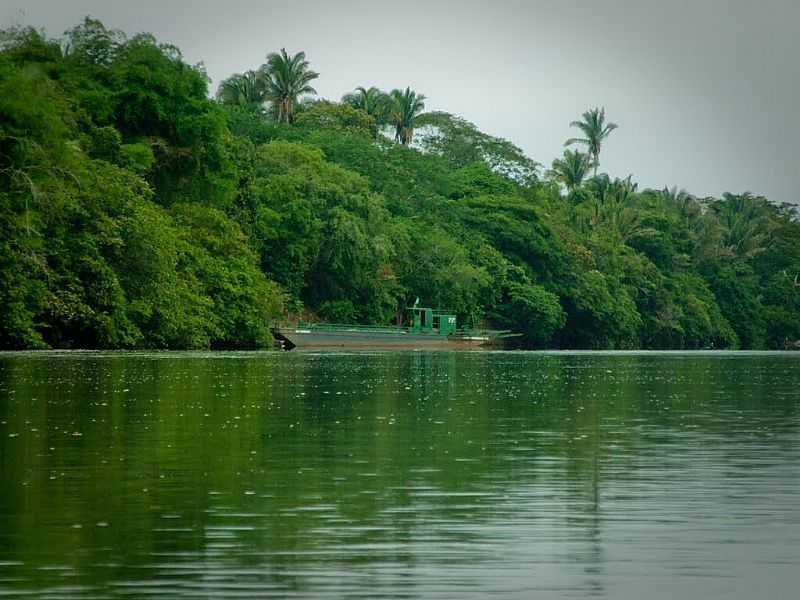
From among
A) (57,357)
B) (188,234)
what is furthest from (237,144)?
(57,357)

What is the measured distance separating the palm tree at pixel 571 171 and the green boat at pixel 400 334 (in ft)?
170

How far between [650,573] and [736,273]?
153624 millimetres

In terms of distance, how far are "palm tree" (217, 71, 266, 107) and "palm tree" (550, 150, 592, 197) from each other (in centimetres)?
3986

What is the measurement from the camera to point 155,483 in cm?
1656

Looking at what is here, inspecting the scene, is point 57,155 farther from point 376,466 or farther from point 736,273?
point 736,273

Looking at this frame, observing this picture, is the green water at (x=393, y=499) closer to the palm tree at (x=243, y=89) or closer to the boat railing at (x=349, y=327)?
the boat railing at (x=349, y=327)

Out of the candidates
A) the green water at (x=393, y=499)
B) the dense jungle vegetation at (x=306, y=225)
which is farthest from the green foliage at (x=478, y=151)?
the green water at (x=393, y=499)

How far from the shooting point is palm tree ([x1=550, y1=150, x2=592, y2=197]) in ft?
558

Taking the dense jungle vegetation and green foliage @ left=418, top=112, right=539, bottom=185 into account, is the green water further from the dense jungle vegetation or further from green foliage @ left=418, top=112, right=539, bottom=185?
green foliage @ left=418, top=112, right=539, bottom=185

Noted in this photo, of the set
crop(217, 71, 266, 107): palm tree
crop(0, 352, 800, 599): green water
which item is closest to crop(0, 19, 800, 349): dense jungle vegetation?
crop(217, 71, 266, 107): palm tree

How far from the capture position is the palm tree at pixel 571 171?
6693 inches

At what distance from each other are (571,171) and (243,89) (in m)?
41.5

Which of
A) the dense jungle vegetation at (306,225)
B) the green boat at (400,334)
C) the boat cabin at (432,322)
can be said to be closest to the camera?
the dense jungle vegetation at (306,225)

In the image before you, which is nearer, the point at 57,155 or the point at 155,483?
the point at 155,483
